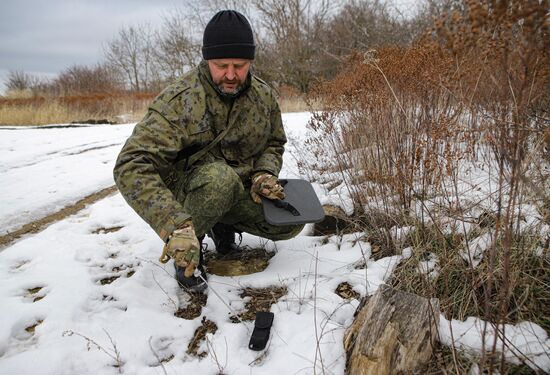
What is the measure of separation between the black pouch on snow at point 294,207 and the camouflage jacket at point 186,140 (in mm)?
183

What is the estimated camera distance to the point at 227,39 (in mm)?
1738

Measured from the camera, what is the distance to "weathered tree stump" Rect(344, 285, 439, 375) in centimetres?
117

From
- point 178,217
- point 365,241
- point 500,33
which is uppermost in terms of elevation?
point 500,33

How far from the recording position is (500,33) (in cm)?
91

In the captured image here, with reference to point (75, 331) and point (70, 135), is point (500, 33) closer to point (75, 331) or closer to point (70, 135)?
point (75, 331)

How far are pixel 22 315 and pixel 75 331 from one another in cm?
30

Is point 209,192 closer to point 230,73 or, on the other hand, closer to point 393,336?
point 230,73

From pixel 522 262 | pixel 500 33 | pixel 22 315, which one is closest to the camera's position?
pixel 500 33

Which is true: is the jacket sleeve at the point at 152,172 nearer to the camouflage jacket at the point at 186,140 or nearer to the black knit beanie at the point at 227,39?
the camouflage jacket at the point at 186,140

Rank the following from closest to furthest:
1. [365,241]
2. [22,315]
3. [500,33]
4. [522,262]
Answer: [500,33] → [522,262] → [22,315] → [365,241]

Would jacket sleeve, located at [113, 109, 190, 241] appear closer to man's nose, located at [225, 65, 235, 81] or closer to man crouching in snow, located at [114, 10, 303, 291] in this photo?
man crouching in snow, located at [114, 10, 303, 291]

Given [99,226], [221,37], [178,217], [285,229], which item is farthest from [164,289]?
[221,37]

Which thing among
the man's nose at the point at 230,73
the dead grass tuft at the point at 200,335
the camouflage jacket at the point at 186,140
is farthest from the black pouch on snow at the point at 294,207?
the man's nose at the point at 230,73

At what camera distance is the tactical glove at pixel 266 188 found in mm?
1948
